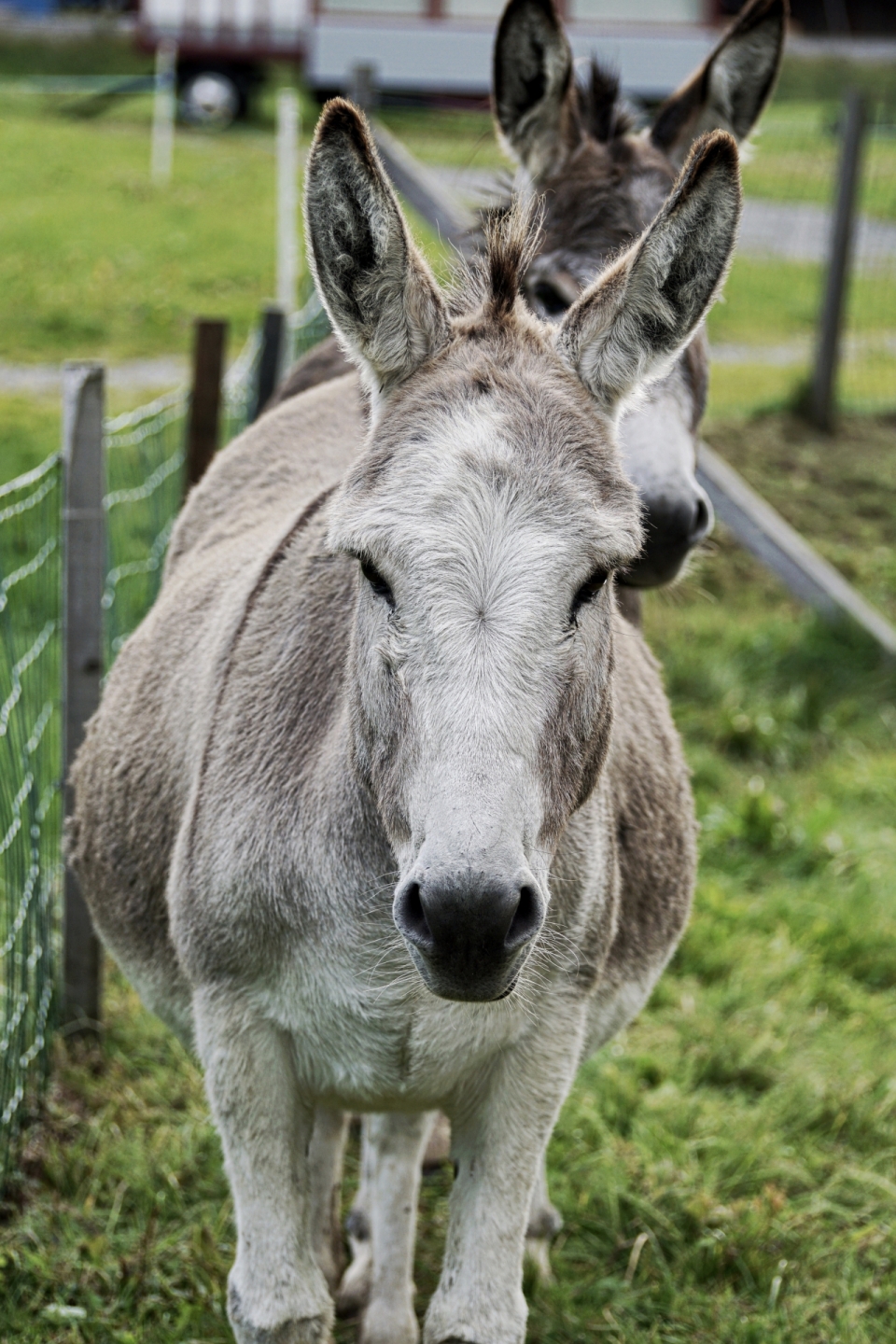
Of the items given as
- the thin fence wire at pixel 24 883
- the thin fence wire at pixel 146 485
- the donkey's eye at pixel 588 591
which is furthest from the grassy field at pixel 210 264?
the donkey's eye at pixel 588 591

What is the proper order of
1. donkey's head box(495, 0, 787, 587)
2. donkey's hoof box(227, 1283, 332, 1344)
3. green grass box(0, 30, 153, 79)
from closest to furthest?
donkey's hoof box(227, 1283, 332, 1344) → donkey's head box(495, 0, 787, 587) → green grass box(0, 30, 153, 79)

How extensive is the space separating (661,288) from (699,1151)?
278 centimetres

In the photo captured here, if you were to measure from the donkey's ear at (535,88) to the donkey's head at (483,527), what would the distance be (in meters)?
1.95

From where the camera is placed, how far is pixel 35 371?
11.3 meters

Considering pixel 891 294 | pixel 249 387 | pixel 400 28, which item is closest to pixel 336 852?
pixel 249 387

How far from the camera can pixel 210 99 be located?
27141mm

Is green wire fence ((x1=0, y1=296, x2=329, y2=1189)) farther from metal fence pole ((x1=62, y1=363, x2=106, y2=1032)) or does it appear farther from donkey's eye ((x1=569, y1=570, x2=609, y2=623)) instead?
donkey's eye ((x1=569, y1=570, x2=609, y2=623))

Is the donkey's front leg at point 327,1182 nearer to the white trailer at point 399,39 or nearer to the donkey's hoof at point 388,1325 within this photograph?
the donkey's hoof at point 388,1325

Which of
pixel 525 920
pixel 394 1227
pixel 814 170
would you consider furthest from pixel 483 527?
pixel 814 170

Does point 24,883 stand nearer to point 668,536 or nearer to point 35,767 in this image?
point 35,767

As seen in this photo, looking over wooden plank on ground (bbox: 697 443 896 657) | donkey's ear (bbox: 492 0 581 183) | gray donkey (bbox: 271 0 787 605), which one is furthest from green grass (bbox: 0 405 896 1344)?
donkey's ear (bbox: 492 0 581 183)

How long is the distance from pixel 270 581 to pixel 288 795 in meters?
0.61

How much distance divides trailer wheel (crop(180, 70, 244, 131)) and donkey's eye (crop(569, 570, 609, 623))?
86.5ft

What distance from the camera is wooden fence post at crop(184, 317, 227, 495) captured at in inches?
217
